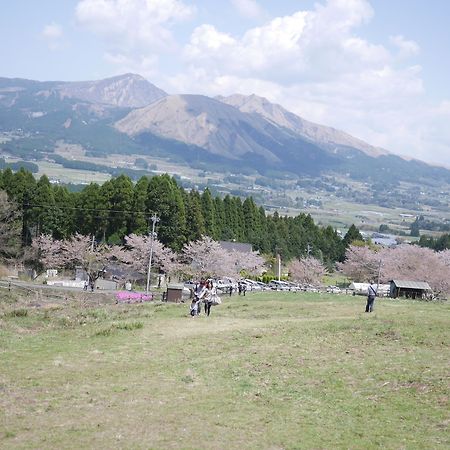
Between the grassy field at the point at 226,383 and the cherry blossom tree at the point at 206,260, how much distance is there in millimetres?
31835

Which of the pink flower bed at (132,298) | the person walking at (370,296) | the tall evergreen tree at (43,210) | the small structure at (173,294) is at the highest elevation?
the tall evergreen tree at (43,210)

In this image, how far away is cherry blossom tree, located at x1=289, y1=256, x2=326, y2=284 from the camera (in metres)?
65.4

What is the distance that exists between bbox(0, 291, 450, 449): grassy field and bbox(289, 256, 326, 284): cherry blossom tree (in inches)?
1684

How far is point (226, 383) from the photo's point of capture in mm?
13719

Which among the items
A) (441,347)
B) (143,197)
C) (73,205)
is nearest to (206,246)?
(143,197)

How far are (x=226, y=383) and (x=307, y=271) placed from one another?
52886 millimetres

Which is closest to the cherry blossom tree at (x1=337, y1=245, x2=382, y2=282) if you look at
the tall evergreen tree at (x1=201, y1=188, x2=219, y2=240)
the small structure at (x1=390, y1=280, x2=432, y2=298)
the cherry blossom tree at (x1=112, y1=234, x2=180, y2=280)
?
the tall evergreen tree at (x1=201, y1=188, x2=219, y2=240)

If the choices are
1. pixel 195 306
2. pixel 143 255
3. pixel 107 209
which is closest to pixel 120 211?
pixel 107 209

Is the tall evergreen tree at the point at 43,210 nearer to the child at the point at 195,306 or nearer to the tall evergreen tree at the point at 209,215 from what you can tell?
the tall evergreen tree at the point at 209,215

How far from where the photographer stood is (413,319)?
21.1 metres

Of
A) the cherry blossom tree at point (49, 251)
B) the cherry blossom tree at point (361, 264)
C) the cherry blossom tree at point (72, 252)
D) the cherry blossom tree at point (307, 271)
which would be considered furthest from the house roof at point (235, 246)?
the cherry blossom tree at point (49, 251)

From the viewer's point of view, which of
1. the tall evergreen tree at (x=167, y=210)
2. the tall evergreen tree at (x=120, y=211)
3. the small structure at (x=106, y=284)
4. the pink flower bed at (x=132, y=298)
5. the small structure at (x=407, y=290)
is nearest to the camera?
the pink flower bed at (x=132, y=298)

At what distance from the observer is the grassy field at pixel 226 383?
10.2 m

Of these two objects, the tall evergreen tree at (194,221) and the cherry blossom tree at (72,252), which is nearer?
the cherry blossom tree at (72,252)
